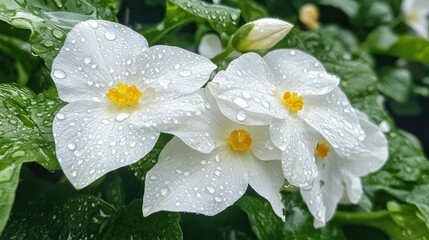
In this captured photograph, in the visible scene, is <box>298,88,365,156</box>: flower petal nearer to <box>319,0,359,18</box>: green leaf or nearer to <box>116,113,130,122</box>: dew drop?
<box>116,113,130,122</box>: dew drop

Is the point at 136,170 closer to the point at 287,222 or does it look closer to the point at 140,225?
the point at 140,225

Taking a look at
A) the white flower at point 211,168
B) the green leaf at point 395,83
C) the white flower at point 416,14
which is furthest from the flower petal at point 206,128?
the white flower at point 416,14

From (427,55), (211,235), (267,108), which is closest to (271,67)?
(267,108)

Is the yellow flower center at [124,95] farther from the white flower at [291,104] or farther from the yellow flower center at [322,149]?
the yellow flower center at [322,149]

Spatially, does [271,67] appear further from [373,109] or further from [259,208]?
[373,109]

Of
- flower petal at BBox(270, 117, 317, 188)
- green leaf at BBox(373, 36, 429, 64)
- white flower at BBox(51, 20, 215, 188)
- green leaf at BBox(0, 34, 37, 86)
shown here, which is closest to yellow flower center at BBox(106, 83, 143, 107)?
white flower at BBox(51, 20, 215, 188)

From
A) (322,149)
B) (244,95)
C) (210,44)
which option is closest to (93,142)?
(244,95)

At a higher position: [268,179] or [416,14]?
[268,179]
